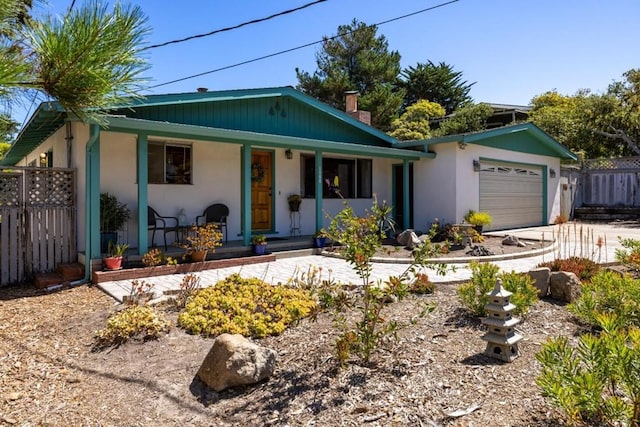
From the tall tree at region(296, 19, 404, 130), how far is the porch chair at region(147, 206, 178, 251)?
18916 millimetres

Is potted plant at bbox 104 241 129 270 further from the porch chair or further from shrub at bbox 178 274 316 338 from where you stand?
shrub at bbox 178 274 316 338

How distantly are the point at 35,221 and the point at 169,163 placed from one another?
9.16 feet

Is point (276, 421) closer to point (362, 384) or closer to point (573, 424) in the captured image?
point (362, 384)

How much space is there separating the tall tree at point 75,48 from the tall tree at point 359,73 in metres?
24.1

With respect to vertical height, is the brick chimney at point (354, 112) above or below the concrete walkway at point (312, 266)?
above

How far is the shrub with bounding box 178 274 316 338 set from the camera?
4.01 metres

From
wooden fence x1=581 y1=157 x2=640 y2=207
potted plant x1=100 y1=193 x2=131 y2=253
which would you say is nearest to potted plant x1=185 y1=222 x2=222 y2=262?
potted plant x1=100 y1=193 x2=131 y2=253

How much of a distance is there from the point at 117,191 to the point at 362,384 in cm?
667

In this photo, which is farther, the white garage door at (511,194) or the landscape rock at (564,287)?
the white garage door at (511,194)

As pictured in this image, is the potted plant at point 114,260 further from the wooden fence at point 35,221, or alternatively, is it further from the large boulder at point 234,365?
the large boulder at point 234,365

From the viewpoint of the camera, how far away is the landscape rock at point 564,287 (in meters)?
4.65

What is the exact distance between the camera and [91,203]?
6453mm

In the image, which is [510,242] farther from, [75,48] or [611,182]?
[611,182]

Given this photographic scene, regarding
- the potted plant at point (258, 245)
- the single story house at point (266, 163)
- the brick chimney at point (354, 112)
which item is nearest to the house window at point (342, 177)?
the single story house at point (266, 163)
